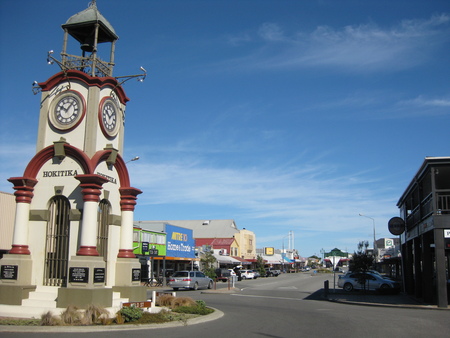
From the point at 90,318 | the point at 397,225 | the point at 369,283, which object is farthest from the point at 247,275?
the point at 90,318

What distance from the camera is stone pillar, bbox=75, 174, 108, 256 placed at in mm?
15023

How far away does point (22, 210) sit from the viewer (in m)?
16.2

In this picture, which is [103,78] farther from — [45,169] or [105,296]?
[105,296]

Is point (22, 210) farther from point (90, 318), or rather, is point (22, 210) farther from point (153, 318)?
point (153, 318)

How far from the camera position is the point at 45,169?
16.7 m

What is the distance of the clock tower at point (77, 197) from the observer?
15.2 meters

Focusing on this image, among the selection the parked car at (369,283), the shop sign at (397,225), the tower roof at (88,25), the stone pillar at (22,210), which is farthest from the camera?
the parked car at (369,283)

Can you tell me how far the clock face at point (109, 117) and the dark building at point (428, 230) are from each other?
13.8m

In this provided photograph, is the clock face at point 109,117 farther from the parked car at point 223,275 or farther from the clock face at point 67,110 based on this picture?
the parked car at point 223,275

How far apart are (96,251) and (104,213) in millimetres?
2054

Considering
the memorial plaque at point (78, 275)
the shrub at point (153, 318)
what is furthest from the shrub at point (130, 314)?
the memorial plaque at point (78, 275)

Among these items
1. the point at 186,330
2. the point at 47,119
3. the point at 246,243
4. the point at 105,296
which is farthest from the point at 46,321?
the point at 246,243

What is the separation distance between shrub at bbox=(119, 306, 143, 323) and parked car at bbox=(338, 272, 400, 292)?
2104 centimetres

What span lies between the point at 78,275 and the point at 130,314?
2.46 metres
